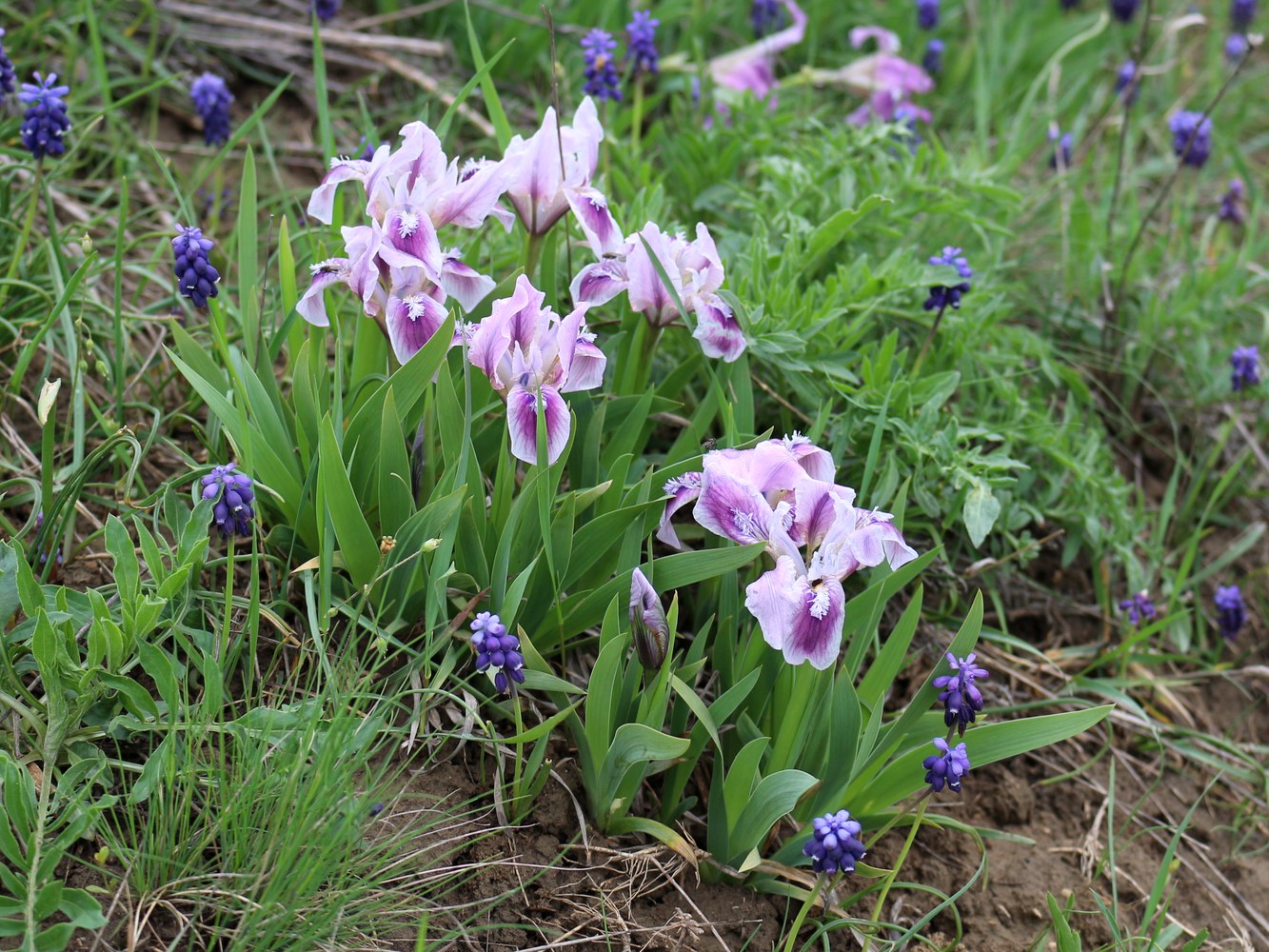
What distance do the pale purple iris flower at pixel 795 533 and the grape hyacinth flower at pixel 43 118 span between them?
1468 mm

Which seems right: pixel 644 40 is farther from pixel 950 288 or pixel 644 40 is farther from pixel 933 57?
pixel 933 57

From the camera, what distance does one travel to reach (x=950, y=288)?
8.08ft

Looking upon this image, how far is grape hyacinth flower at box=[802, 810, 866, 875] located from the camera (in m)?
1.65

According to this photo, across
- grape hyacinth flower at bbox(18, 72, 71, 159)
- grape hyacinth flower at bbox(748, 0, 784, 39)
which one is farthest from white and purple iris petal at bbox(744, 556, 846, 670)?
grape hyacinth flower at bbox(748, 0, 784, 39)

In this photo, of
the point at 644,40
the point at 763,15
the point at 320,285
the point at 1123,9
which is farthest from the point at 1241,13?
the point at 320,285

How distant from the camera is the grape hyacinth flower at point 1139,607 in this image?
8.49 feet

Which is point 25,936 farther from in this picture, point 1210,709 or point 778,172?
point 1210,709

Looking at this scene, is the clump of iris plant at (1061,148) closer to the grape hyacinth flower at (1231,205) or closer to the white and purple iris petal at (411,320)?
the grape hyacinth flower at (1231,205)

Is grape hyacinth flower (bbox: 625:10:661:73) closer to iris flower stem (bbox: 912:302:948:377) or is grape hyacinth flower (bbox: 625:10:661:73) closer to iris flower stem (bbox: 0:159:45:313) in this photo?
iris flower stem (bbox: 912:302:948:377)

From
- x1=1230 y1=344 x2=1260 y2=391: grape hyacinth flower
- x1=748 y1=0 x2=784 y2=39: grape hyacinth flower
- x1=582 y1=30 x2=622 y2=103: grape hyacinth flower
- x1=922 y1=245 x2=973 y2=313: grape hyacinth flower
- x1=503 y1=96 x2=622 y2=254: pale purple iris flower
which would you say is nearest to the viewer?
x1=503 y1=96 x2=622 y2=254: pale purple iris flower

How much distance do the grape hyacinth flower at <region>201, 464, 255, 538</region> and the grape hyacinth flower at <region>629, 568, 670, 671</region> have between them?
60 centimetres

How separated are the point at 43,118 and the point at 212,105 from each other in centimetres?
62

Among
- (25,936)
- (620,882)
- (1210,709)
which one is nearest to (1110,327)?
(1210,709)

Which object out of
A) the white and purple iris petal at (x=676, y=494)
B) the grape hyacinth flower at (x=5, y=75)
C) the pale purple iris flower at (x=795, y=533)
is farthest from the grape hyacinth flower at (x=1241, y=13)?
the grape hyacinth flower at (x=5, y=75)
